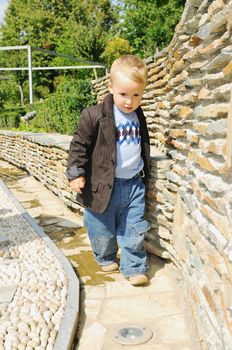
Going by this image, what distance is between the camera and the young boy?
10.5 ft

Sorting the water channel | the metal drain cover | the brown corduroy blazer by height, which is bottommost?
the water channel

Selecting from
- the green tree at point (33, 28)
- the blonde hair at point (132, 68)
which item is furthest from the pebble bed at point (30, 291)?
the green tree at point (33, 28)

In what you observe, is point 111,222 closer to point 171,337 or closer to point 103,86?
point 171,337

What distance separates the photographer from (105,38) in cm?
3259

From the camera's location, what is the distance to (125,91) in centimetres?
317

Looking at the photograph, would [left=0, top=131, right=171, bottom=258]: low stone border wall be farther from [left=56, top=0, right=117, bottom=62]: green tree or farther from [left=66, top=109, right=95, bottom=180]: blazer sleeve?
[left=56, top=0, right=117, bottom=62]: green tree

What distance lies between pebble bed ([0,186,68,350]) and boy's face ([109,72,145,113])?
1473 millimetres

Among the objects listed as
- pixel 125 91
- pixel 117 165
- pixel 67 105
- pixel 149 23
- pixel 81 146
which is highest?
pixel 149 23

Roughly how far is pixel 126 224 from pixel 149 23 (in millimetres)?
29883

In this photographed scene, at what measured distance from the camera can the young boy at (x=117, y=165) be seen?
3.21m

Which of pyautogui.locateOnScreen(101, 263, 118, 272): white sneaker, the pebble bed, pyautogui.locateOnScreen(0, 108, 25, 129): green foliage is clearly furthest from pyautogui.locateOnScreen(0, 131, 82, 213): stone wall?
pyautogui.locateOnScreen(0, 108, 25, 129): green foliage

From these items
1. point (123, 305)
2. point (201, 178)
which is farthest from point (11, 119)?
point (201, 178)

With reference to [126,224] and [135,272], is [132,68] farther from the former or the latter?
[135,272]

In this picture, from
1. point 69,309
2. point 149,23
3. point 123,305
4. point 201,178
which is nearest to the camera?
point 201,178
